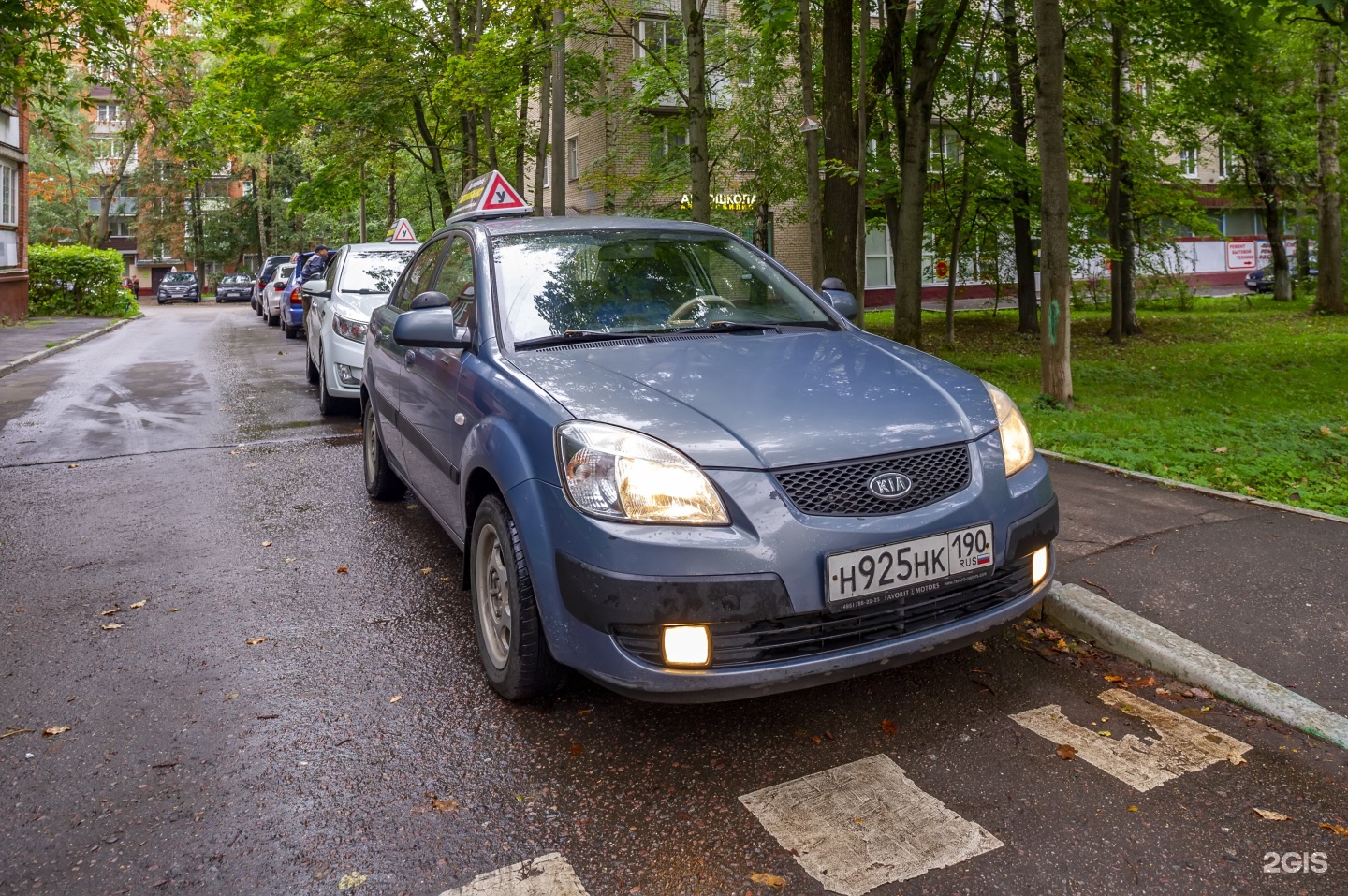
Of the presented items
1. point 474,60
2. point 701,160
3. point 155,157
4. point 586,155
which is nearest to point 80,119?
point 155,157

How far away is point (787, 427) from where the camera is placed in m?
3.31

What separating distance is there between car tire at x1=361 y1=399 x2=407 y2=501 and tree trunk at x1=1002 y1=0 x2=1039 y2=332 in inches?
586

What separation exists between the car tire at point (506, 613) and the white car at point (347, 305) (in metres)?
6.29

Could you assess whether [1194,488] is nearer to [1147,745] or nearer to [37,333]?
[1147,745]

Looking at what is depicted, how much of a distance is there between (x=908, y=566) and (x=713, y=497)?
63cm

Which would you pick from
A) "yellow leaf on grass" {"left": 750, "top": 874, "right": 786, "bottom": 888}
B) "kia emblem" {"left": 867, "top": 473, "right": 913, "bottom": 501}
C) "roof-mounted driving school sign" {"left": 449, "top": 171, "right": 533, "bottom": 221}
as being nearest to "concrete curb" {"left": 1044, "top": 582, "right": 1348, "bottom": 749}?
"kia emblem" {"left": 867, "top": 473, "right": 913, "bottom": 501}

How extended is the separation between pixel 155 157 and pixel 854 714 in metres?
71.7

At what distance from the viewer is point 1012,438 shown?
3.74 meters

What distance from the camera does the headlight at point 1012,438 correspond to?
144 inches

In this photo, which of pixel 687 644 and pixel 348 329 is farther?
pixel 348 329

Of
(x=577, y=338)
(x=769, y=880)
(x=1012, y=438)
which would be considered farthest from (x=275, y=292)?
(x=769, y=880)

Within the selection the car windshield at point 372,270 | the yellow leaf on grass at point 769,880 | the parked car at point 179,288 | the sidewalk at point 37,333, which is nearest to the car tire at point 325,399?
the car windshield at point 372,270

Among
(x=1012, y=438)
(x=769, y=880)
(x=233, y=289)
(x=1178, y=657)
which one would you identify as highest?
(x=233, y=289)

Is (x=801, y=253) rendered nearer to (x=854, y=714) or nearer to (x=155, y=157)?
(x=854, y=714)
